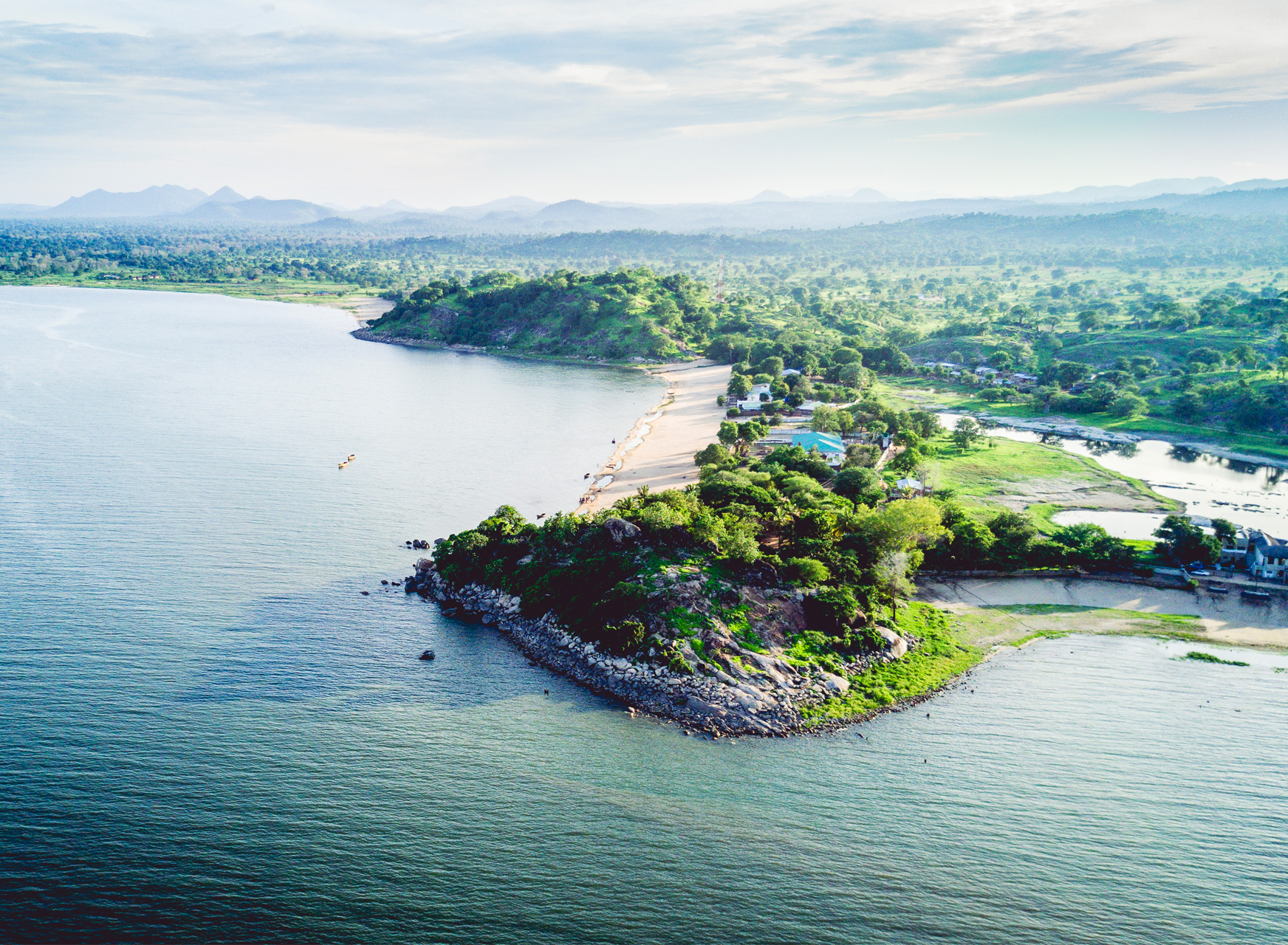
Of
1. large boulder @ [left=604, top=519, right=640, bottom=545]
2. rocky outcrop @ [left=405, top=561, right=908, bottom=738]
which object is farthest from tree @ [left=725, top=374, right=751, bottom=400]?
rocky outcrop @ [left=405, top=561, right=908, bottom=738]

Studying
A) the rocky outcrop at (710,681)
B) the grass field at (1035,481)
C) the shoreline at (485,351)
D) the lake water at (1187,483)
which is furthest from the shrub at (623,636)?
the shoreline at (485,351)

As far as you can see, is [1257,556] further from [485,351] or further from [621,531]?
[485,351]

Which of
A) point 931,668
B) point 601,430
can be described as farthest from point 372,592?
point 601,430

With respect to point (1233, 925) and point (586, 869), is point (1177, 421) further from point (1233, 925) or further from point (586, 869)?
point (586, 869)

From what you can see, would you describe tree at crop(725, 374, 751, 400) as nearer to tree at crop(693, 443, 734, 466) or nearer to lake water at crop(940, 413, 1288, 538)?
lake water at crop(940, 413, 1288, 538)

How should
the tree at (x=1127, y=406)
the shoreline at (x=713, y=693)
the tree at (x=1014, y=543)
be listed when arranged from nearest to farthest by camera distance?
the shoreline at (x=713, y=693)
the tree at (x=1014, y=543)
the tree at (x=1127, y=406)

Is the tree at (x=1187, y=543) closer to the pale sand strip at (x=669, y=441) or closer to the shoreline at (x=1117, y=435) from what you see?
the pale sand strip at (x=669, y=441)
